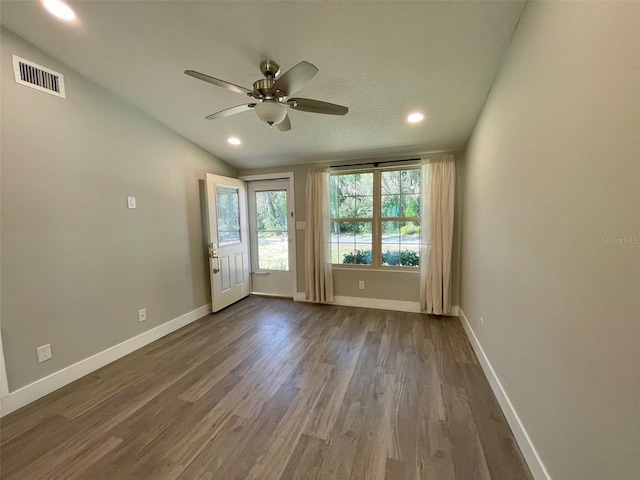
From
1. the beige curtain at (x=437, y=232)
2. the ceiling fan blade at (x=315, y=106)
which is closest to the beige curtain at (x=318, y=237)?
the beige curtain at (x=437, y=232)

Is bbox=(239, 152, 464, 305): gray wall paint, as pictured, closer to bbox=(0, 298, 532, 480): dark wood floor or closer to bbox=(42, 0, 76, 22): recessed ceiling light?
bbox=(0, 298, 532, 480): dark wood floor

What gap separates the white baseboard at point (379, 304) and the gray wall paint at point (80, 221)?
88.5 inches

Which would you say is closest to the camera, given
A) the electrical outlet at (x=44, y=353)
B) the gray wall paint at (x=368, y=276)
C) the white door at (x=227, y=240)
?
the electrical outlet at (x=44, y=353)

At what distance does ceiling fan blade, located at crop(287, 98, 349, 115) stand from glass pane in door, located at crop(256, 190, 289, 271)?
251 cm

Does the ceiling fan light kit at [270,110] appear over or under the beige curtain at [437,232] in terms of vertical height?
over

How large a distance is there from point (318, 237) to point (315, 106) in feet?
7.53

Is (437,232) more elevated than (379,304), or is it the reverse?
(437,232)

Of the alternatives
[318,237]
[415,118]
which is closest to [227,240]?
[318,237]

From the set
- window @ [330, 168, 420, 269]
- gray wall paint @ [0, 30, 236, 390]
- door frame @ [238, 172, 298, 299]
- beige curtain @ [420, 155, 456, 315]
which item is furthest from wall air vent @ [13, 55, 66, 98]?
beige curtain @ [420, 155, 456, 315]

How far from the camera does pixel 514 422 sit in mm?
1581

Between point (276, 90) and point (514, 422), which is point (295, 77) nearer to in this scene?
point (276, 90)

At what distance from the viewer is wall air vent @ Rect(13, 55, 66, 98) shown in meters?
1.88

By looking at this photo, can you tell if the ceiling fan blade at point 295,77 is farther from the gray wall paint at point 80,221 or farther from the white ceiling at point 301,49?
the gray wall paint at point 80,221

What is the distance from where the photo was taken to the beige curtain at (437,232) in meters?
3.28
